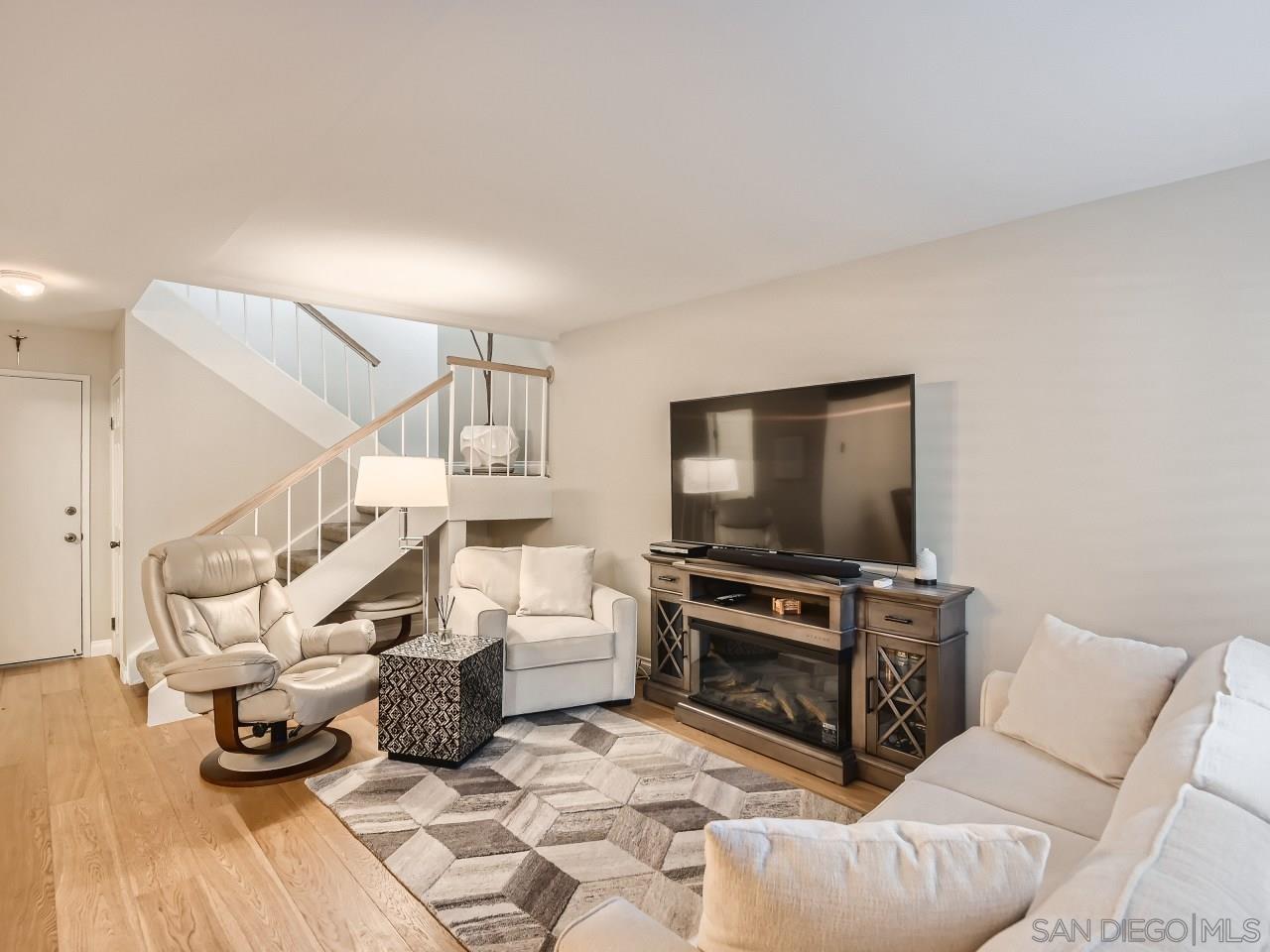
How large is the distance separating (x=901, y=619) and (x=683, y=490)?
152 cm

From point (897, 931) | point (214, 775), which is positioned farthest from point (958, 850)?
point (214, 775)

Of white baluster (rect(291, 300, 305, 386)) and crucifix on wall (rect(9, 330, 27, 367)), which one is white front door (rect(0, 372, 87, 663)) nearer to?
crucifix on wall (rect(9, 330, 27, 367))

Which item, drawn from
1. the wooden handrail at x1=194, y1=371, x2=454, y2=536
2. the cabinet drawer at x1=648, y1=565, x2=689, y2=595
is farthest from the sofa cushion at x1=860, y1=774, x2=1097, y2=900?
the wooden handrail at x1=194, y1=371, x2=454, y2=536

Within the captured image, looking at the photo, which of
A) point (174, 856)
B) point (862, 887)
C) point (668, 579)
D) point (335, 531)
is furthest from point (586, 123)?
point (335, 531)

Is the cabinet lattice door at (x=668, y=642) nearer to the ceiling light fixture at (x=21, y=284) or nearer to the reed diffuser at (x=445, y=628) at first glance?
the reed diffuser at (x=445, y=628)

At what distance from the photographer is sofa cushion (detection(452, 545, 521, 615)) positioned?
439 cm

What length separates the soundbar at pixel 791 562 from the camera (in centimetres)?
321

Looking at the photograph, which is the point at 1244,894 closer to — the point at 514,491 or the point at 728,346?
the point at 728,346

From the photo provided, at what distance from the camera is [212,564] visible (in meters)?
3.47

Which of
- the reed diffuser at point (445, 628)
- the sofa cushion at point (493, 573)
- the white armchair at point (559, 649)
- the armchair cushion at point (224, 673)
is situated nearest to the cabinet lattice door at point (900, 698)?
the white armchair at point (559, 649)

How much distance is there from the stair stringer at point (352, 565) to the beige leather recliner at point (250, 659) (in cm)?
73

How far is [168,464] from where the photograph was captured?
4.49m

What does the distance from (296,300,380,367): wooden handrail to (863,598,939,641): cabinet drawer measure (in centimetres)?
468

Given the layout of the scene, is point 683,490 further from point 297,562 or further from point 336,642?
point 297,562
